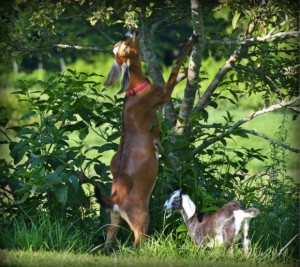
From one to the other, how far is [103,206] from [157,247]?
0.51m

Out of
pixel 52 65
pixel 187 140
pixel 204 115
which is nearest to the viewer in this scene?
Result: pixel 187 140

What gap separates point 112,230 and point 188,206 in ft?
2.05

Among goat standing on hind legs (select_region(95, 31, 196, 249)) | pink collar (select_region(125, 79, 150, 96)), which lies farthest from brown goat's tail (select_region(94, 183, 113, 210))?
pink collar (select_region(125, 79, 150, 96))

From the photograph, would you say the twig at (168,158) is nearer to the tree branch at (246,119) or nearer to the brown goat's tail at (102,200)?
the tree branch at (246,119)

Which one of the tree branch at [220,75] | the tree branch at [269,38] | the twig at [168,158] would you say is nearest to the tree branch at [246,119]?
the twig at [168,158]

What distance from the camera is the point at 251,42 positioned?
6.33 meters

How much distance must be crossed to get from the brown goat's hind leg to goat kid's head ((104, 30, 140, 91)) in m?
1.03

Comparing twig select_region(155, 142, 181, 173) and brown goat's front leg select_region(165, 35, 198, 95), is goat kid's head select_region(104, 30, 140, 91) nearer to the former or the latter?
brown goat's front leg select_region(165, 35, 198, 95)

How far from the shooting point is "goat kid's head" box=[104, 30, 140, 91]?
6.44 metres

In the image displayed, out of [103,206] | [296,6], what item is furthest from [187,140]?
[296,6]

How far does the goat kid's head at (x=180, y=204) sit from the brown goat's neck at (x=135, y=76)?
94 centimetres

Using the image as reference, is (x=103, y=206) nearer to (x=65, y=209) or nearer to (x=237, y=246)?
(x=65, y=209)

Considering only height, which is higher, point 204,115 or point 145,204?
point 204,115

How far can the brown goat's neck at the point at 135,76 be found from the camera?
654cm
